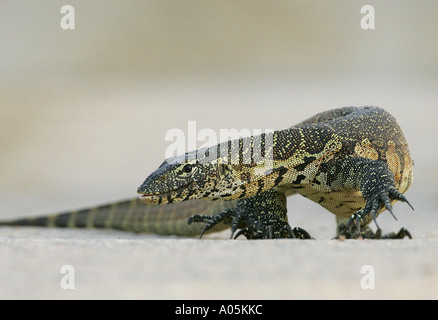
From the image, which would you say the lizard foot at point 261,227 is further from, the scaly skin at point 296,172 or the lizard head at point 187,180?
the lizard head at point 187,180

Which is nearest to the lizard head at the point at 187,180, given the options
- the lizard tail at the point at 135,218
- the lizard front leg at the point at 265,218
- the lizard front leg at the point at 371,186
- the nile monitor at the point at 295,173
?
the nile monitor at the point at 295,173

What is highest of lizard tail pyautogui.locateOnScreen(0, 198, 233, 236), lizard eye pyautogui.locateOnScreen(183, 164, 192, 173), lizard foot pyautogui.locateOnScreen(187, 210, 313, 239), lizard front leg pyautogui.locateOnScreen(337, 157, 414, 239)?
lizard eye pyautogui.locateOnScreen(183, 164, 192, 173)

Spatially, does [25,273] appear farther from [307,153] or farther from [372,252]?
[307,153]

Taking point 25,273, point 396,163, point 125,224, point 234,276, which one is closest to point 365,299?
point 234,276

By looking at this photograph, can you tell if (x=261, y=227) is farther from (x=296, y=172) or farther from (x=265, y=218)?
(x=296, y=172)

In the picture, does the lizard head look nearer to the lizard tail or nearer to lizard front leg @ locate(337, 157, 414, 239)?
lizard front leg @ locate(337, 157, 414, 239)

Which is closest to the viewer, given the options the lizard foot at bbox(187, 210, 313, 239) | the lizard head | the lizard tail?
the lizard head

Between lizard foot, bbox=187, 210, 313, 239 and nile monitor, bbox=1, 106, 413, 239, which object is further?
lizard foot, bbox=187, 210, 313, 239

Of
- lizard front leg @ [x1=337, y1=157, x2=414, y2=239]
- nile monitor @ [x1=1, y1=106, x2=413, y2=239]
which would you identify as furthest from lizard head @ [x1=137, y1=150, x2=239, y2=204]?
lizard front leg @ [x1=337, y1=157, x2=414, y2=239]
